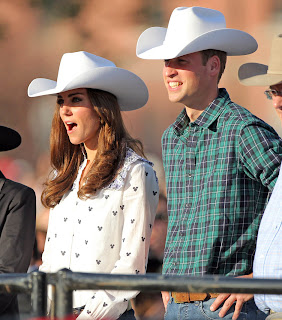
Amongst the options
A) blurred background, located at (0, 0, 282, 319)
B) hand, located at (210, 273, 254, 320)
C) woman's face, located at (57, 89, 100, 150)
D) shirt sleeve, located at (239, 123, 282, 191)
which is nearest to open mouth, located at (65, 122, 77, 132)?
woman's face, located at (57, 89, 100, 150)

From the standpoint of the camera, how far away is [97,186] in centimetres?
339

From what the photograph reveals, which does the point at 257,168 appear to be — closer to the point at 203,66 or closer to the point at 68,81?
the point at 203,66

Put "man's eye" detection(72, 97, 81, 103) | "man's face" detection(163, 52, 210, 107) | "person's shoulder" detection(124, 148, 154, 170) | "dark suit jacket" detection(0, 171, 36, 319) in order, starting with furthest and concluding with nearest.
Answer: "man's eye" detection(72, 97, 81, 103) < "dark suit jacket" detection(0, 171, 36, 319) < "person's shoulder" detection(124, 148, 154, 170) < "man's face" detection(163, 52, 210, 107)

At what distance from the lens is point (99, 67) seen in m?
3.66

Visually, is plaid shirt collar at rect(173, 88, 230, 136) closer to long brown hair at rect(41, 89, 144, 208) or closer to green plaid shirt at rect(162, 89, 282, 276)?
green plaid shirt at rect(162, 89, 282, 276)

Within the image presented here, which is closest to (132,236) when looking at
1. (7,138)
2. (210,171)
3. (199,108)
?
(210,171)

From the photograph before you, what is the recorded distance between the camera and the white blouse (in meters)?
3.17

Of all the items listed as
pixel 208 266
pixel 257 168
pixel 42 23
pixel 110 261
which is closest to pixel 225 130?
pixel 257 168

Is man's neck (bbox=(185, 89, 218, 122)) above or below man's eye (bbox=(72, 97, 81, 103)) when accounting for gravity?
below

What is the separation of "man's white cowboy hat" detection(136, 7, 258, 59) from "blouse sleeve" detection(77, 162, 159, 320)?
1.78ft

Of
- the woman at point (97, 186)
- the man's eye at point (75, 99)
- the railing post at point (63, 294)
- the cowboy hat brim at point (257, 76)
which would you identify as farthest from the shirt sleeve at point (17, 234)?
the railing post at point (63, 294)

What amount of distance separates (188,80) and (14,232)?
113cm

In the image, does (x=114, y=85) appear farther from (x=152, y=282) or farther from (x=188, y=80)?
(x=152, y=282)

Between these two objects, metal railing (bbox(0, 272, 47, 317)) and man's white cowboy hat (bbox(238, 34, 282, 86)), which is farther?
man's white cowboy hat (bbox(238, 34, 282, 86))
